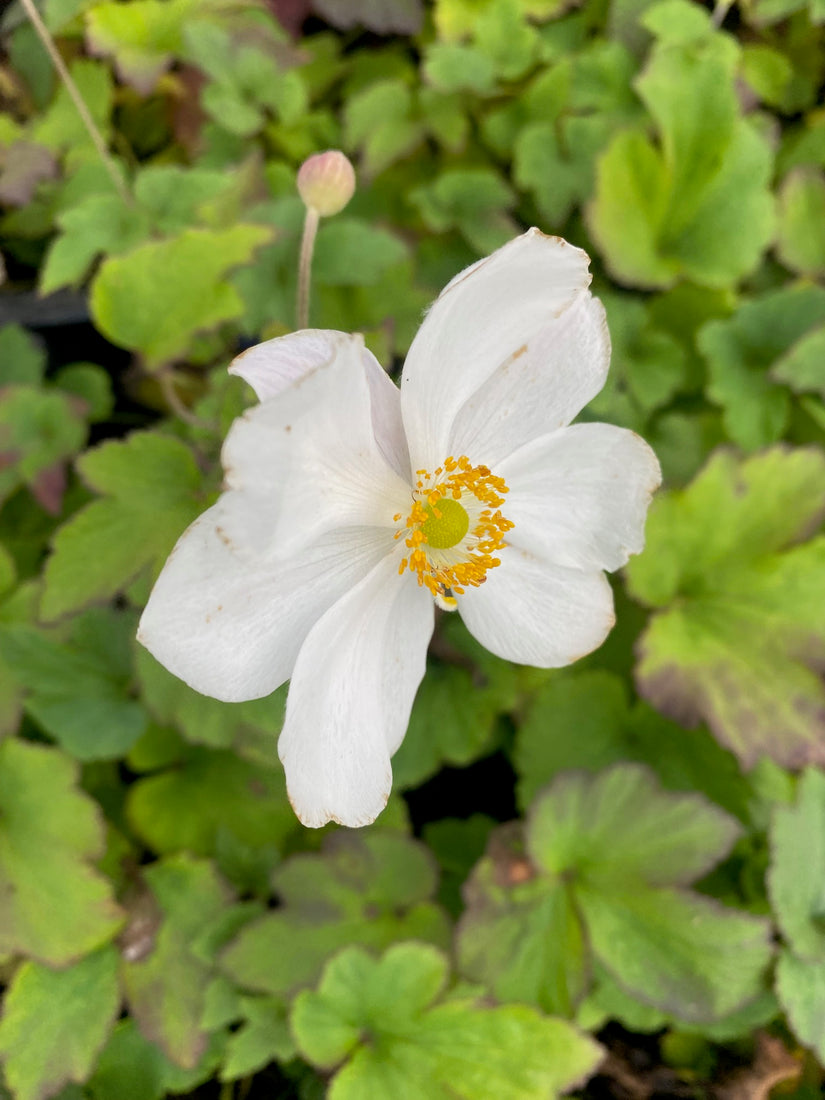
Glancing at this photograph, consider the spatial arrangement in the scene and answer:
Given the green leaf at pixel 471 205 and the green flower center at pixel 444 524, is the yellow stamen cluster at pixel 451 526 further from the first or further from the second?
the green leaf at pixel 471 205

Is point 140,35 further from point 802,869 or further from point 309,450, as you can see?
point 802,869

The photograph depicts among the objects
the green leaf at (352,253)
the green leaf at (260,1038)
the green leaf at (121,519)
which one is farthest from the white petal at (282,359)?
the green leaf at (260,1038)

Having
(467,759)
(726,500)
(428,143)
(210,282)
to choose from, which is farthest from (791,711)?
(428,143)

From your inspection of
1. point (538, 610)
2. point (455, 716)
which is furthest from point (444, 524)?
point (455, 716)

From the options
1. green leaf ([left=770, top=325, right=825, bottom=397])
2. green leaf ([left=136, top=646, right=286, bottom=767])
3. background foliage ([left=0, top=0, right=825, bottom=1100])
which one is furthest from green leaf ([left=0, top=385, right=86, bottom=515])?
green leaf ([left=770, top=325, right=825, bottom=397])

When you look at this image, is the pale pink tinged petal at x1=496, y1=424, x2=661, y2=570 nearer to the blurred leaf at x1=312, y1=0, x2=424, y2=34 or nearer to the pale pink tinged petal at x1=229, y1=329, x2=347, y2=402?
the pale pink tinged petal at x1=229, y1=329, x2=347, y2=402

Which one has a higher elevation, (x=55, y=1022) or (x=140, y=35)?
(x=140, y=35)
